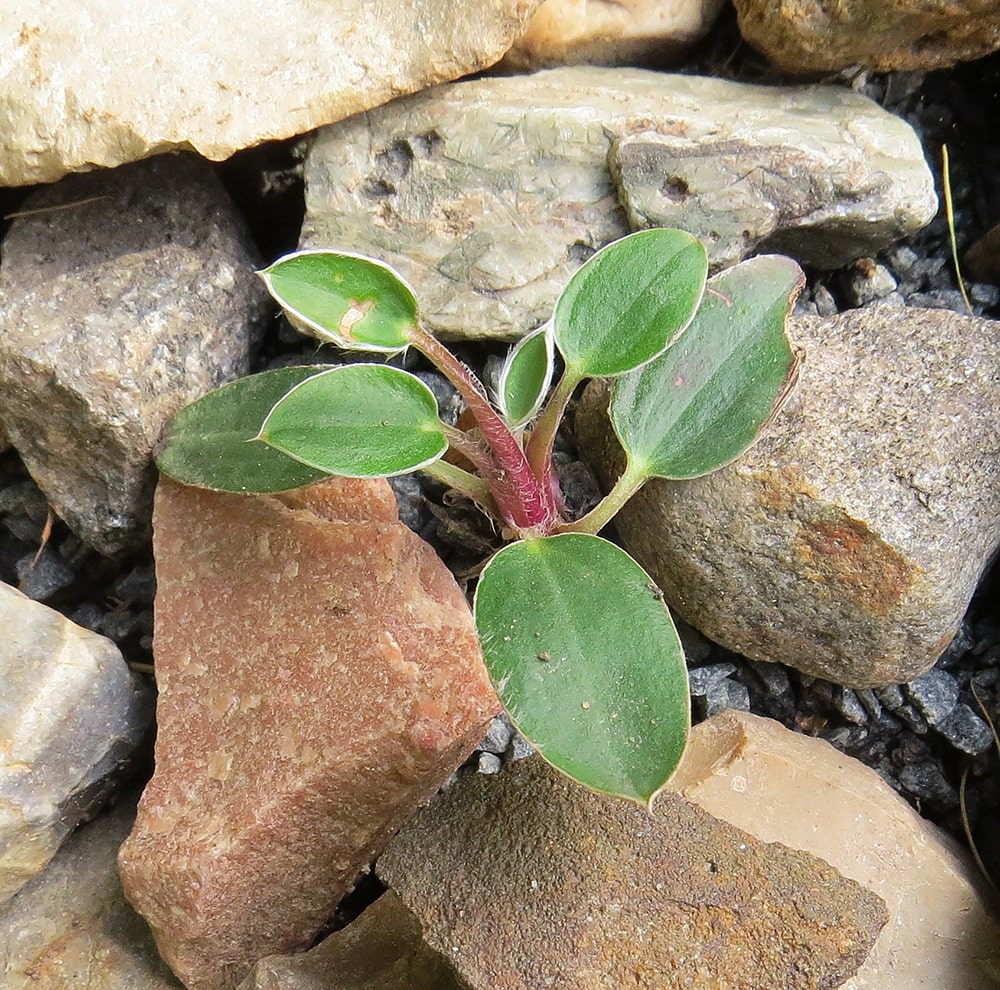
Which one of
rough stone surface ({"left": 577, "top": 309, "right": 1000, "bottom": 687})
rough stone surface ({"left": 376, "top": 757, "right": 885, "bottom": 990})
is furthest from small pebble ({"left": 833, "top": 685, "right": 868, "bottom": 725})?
rough stone surface ({"left": 376, "top": 757, "right": 885, "bottom": 990})

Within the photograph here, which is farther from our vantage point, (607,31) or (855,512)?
(607,31)

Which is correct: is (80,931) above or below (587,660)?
below

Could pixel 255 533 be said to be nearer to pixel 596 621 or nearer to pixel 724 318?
pixel 596 621

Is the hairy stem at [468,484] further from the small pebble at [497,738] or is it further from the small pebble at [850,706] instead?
the small pebble at [850,706]

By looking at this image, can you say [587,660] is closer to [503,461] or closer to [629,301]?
[503,461]

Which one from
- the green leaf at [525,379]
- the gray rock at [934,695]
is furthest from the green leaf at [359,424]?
the gray rock at [934,695]

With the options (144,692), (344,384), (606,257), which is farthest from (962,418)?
(144,692)

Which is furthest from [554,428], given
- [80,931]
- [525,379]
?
[80,931]
